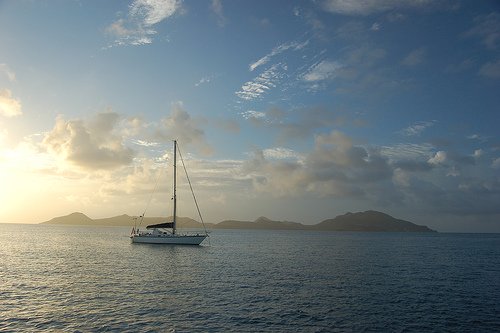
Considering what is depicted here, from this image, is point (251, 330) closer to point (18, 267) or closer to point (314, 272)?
point (314, 272)

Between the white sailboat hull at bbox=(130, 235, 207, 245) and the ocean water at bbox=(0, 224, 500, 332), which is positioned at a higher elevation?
the white sailboat hull at bbox=(130, 235, 207, 245)

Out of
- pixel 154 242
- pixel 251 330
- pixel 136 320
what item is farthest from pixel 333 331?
pixel 154 242

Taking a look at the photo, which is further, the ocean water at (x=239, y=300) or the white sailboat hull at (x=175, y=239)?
the white sailboat hull at (x=175, y=239)

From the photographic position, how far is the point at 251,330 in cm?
2711

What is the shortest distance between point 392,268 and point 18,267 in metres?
63.8

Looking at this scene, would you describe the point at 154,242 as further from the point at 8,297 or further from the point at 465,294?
the point at 465,294

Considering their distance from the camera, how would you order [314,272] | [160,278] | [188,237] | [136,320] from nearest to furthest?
[136,320]
[160,278]
[314,272]
[188,237]

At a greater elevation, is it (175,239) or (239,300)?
(175,239)

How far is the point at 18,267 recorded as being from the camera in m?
58.8

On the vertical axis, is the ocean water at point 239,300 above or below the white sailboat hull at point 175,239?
below

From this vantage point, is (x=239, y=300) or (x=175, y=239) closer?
(x=239, y=300)

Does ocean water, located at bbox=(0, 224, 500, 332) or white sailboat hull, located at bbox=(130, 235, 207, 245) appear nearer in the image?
ocean water, located at bbox=(0, 224, 500, 332)

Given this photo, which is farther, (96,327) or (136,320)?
(136,320)

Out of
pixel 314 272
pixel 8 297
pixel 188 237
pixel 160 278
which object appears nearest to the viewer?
pixel 8 297
